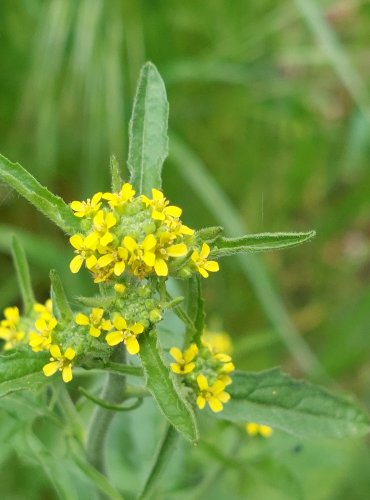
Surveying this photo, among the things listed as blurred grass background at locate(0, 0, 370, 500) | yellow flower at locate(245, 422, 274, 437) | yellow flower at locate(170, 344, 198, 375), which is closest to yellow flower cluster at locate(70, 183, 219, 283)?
yellow flower at locate(170, 344, 198, 375)

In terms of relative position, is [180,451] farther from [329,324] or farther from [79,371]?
[329,324]

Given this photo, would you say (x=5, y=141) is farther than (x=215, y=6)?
No

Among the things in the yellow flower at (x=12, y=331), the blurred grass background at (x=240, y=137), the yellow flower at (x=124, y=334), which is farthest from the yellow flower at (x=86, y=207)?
the blurred grass background at (x=240, y=137)

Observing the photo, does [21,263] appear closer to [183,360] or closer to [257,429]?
[183,360]

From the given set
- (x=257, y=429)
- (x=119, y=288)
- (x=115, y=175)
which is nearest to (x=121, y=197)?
(x=115, y=175)

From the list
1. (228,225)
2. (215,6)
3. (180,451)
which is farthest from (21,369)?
(215,6)

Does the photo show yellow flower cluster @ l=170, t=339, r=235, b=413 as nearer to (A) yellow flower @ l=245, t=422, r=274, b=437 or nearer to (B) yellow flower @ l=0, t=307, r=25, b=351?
(B) yellow flower @ l=0, t=307, r=25, b=351
